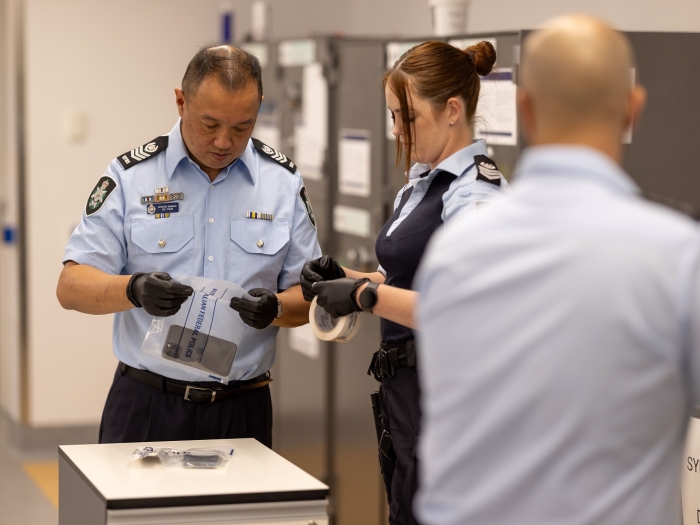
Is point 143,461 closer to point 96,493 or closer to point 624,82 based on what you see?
point 96,493

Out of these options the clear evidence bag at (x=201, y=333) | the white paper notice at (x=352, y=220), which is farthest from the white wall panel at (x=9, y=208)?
the clear evidence bag at (x=201, y=333)

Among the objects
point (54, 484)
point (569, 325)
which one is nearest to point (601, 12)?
point (569, 325)

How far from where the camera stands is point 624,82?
1111 millimetres

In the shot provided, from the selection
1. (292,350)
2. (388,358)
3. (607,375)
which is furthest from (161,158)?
(292,350)

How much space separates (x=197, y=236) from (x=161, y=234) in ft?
0.28

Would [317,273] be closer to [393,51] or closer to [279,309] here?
[279,309]

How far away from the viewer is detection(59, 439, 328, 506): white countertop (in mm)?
1691

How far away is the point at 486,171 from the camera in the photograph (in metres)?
1.93

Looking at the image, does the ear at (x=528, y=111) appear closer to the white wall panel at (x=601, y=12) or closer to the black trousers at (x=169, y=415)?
the black trousers at (x=169, y=415)

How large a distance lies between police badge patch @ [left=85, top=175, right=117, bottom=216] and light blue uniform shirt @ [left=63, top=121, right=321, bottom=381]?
0.01 metres

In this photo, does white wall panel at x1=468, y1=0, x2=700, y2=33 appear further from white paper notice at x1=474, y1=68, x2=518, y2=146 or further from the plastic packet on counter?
the plastic packet on counter

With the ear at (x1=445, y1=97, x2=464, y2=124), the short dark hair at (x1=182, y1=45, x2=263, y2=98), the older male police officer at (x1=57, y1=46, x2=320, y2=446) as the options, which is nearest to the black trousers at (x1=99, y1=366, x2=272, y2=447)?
the older male police officer at (x1=57, y1=46, x2=320, y2=446)

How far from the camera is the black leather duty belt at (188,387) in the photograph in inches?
83.4

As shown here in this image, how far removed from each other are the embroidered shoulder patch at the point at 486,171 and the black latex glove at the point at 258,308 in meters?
0.52
